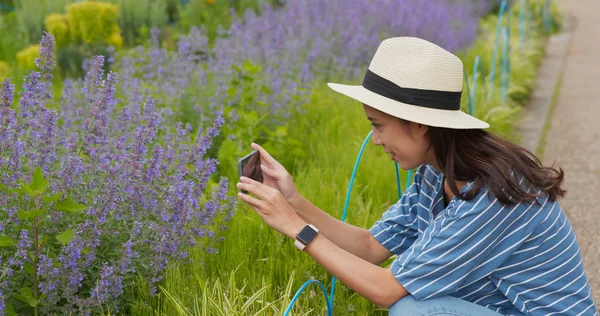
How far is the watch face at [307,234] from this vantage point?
245cm

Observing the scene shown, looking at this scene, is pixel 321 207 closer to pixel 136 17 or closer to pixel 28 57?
pixel 28 57

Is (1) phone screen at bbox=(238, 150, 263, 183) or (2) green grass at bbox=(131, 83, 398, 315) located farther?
(2) green grass at bbox=(131, 83, 398, 315)

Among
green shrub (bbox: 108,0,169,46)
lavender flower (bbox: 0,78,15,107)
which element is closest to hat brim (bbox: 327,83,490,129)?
A: lavender flower (bbox: 0,78,15,107)

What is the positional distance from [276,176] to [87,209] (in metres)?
0.63

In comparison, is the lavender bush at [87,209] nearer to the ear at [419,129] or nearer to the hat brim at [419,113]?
the hat brim at [419,113]

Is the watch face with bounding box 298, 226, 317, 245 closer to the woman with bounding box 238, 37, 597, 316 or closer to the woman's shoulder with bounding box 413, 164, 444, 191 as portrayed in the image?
the woman with bounding box 238, 37, 597, 316

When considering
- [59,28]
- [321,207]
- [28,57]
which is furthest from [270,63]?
[59,28]

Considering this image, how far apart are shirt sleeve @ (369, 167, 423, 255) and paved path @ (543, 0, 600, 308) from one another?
1229 millimetres

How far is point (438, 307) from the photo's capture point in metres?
2.47

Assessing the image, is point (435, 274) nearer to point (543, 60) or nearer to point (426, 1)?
point (426, 1)

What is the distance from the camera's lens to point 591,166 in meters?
5.86

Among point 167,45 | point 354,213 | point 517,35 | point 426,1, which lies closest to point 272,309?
point 354,213

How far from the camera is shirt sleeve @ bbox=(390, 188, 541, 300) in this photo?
2410 mm

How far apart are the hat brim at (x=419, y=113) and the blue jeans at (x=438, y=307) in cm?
53
